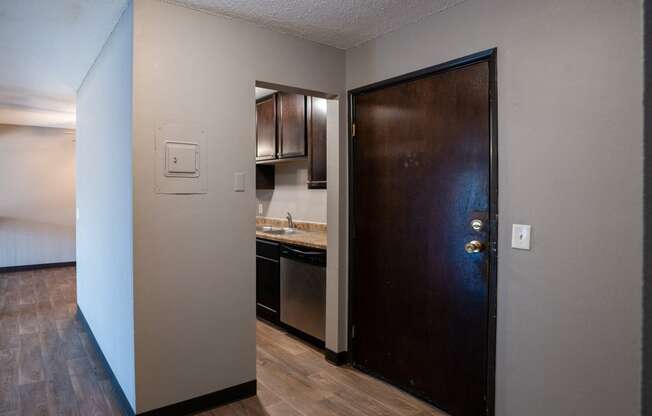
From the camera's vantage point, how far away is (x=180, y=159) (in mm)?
2314

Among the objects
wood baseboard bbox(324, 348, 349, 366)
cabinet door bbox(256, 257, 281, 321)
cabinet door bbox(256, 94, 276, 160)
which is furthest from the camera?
cabinet door bbox(256, 94, 276, 160)

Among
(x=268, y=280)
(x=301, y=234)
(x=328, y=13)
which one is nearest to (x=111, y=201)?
(x=268, y=280)

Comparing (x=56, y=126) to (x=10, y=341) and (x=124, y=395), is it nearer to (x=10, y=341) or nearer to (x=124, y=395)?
(x=10, y=341)

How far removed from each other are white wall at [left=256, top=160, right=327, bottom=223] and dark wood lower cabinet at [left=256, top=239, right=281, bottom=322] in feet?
2.18

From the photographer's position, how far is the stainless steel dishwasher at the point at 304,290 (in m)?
3.34

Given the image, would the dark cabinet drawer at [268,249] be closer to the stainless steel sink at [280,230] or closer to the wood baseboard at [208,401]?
the stainless steel sink at [280,230]

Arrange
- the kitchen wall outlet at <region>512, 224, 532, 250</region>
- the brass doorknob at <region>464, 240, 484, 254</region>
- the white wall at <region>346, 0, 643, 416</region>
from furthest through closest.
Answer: the brass doorknob at <region>464, 240, 484, 254</region>, the kitchen wall outlet at <region>512, 224, 532, 250</region>, the white wall at <region>346, 0, 643, 416</region>

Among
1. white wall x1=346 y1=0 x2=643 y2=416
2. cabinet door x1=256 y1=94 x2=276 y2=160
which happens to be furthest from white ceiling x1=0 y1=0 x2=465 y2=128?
cabinet door x1=256 y1=94 x2=276 y2=160

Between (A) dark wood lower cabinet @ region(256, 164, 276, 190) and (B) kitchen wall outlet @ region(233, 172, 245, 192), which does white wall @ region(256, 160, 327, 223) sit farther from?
(B) kitchen wall outlet @ region(233, 172, 245, 192)

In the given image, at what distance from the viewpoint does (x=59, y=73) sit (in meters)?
3.63

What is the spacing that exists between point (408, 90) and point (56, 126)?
20.7ft

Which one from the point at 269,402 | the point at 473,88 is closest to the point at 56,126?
the point at 269,402

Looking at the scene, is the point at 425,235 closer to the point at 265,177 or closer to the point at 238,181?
the point at 238,181

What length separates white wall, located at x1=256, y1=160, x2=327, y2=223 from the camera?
429cm
